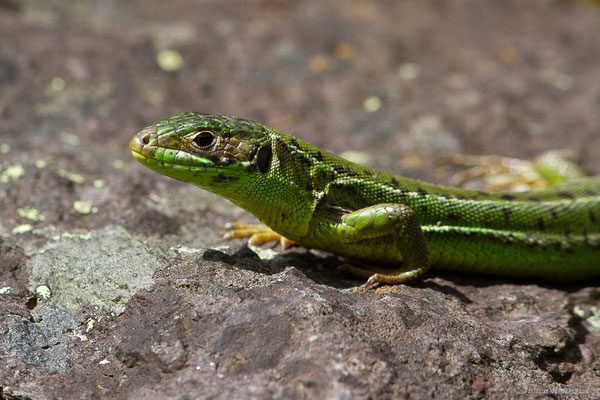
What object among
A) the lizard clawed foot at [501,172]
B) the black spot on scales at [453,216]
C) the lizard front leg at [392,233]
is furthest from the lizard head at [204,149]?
the lizard clawed foot at [501,172]

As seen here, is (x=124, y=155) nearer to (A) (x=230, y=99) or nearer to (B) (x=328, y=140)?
(A) (x=230, y=99)

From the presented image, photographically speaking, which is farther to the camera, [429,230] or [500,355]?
[429,230]

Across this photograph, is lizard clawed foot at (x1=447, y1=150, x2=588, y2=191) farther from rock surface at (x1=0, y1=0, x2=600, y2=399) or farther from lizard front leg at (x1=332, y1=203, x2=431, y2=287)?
lizard front leg at (x1=332, y1=203, x2=431, y2=287)

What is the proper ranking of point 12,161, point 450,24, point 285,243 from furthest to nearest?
1. point 450,24
2. point 12,161
3. point 285,243

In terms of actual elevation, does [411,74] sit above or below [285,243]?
above

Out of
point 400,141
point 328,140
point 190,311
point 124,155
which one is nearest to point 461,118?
point 400,141

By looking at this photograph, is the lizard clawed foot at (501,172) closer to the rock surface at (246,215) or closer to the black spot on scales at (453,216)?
the rock surface at (246,215)

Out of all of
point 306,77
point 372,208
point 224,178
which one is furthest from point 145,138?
point 306,77
